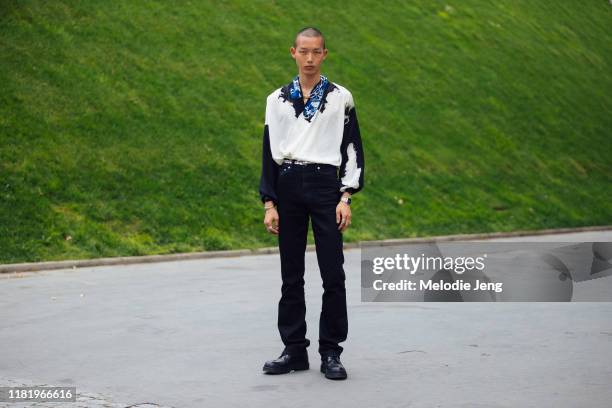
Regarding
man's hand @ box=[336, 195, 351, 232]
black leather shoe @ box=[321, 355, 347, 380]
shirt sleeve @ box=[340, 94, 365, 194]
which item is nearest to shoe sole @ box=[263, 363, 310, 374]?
black leather shoe @ box=[321, 355, 347, 380]

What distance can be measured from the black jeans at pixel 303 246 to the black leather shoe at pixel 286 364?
6 centimetres

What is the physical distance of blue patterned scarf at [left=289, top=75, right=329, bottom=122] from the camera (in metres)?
6.46

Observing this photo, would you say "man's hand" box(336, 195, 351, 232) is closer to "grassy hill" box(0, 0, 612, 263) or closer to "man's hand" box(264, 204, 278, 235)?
"man's hand" box(264, 204, 278, 235)

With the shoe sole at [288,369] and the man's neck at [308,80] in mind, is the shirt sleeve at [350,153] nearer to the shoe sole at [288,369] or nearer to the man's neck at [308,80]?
the man's neck at [308,80]

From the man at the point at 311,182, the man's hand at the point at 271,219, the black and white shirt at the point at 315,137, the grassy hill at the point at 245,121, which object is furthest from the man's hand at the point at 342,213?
the grassy hill at the point at 245,121

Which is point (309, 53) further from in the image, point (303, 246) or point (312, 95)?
point (303, 246)

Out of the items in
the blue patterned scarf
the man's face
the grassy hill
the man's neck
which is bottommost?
the grassy hill

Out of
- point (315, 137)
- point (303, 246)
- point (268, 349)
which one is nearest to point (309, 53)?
point (315, 137)

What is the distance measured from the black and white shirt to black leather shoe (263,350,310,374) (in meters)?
1.03

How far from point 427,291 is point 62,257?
604 centimetres

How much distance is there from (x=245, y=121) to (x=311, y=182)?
16.9 m

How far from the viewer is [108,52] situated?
22516 millimetres

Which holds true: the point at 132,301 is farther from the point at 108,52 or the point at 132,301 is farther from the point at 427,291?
the point at 108,52

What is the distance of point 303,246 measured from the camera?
21.7ft
